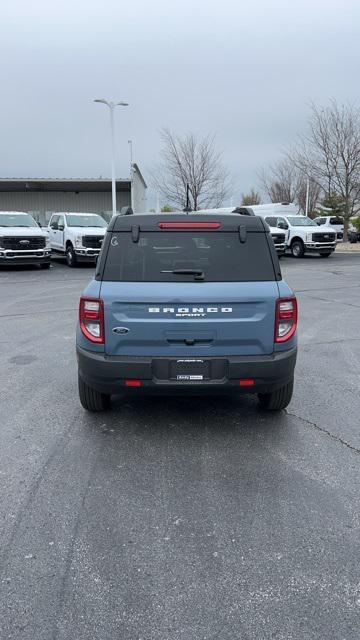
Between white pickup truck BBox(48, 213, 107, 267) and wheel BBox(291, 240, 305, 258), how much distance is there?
9554 millimetres

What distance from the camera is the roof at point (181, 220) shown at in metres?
4.25

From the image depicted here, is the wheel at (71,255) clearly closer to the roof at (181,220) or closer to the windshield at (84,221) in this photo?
the windshield at (84,221)

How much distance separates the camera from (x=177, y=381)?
4043mm

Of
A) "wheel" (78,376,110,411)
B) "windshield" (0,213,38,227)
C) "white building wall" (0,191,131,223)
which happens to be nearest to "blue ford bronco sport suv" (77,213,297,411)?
"wheel" (78,376,110,411)

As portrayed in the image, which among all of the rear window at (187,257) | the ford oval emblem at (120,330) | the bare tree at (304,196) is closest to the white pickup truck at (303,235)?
the rear window at (187,257)

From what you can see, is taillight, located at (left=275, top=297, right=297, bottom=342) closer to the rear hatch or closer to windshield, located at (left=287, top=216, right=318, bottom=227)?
the rear hatch

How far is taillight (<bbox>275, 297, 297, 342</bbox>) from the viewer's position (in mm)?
4109

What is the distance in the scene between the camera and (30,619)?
2.35m

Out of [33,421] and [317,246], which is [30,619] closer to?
[33,421]

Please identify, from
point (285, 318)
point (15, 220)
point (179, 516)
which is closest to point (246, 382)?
Result: point (285, 318)

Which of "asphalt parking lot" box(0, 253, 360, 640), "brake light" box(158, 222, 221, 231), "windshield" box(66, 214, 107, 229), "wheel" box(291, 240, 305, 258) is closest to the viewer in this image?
"asphalt parking lot" box(0, 253, 360, 640)

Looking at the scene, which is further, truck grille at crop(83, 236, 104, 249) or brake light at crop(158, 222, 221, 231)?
truck grille at crop(83, 236, 104, 249)

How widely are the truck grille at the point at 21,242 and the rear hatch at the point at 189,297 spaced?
14993 millimetres

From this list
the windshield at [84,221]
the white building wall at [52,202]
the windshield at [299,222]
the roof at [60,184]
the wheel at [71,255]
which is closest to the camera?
the wheel at [71,255]
